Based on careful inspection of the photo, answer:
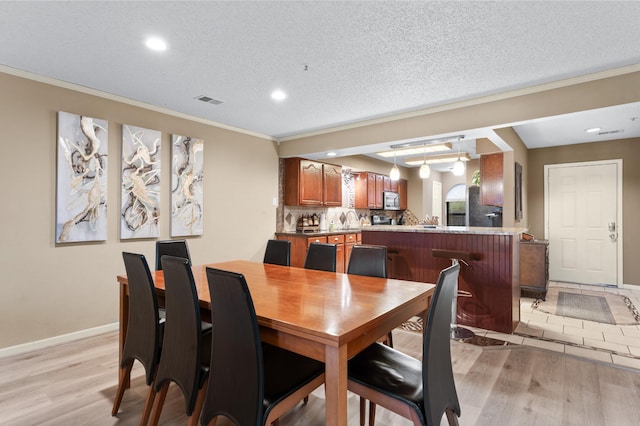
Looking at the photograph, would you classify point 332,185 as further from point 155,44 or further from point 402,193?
point 155,44

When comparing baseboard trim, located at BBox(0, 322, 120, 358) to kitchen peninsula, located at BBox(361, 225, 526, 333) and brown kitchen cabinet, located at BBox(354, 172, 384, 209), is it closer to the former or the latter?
kitchen peninsula, located at BBox(361, 225, 526, 333)

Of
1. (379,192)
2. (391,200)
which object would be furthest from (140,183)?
(391,200)

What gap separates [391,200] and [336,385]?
689 centimetres

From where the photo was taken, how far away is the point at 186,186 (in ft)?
13.5

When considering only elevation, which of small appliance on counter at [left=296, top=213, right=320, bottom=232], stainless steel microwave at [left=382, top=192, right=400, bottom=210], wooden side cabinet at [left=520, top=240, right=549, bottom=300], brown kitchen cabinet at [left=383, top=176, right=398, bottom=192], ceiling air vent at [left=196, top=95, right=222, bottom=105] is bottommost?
wooden side cabinet at [left=520, top=240, right=549, bottom=300]

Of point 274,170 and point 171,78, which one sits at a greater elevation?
point 171,78

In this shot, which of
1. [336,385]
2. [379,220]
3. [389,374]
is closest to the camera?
[336,385]

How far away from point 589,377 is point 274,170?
14.4 feet

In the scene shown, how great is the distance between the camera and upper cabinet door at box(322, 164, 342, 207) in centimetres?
605

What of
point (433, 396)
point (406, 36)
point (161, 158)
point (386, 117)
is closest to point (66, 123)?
point (161, 158)

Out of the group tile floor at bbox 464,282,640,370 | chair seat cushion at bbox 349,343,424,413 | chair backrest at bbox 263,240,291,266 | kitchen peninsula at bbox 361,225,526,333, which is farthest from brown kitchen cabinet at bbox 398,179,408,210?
chair seat cushion at bbox 349,343,424,413

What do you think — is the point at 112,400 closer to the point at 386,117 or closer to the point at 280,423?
the point at 280,423

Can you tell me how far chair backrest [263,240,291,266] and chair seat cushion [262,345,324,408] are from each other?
1.43 meters

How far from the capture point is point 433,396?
54.2 inches
